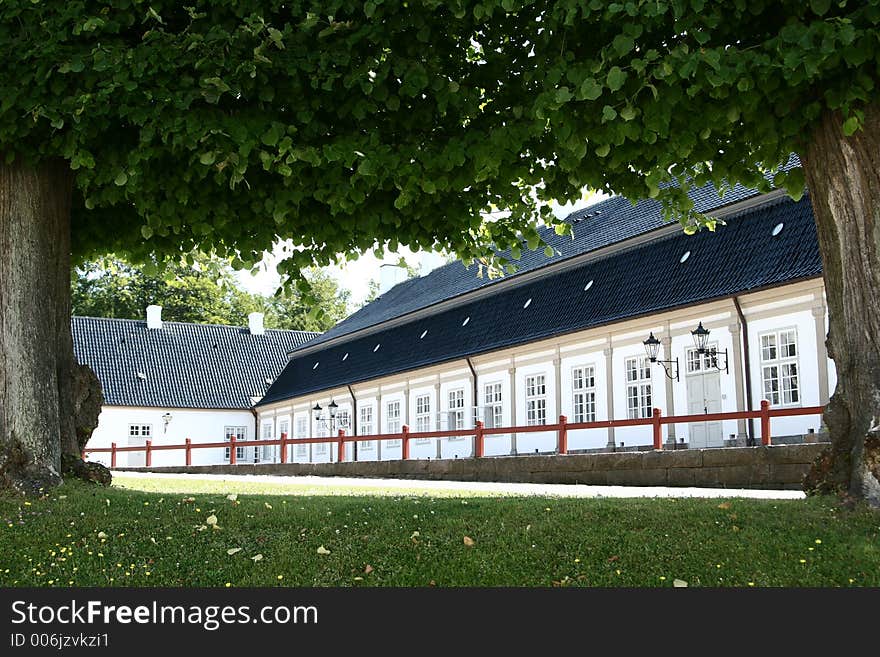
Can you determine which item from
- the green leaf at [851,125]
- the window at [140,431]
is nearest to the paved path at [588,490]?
the green leaf at [851,125]

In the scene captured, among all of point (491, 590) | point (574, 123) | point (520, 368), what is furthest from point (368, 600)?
point (520, 368)

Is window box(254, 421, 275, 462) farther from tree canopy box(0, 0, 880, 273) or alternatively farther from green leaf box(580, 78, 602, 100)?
green leaf box(580, 78, 602, 100)

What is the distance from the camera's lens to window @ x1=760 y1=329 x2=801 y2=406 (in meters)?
23.2

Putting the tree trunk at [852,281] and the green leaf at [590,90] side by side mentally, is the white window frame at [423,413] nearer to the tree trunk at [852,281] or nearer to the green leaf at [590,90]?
the tree trunk at [852,281]

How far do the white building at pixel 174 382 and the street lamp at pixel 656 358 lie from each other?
27.1 m

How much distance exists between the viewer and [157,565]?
8.34m

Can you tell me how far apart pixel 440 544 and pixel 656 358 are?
57.4 ft

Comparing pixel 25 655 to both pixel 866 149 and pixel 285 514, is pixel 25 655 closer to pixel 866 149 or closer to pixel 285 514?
pixel 285 514

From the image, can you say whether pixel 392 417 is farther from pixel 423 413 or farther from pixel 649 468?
pixel 649 468

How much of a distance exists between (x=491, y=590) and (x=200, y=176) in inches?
193

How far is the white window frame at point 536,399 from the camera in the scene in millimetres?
31531

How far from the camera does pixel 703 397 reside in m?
25.5

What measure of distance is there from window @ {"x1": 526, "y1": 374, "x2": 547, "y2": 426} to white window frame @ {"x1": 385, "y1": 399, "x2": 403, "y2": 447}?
7.91 metres

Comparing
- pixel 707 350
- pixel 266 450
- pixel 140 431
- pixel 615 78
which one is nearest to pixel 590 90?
pixel 615 78
